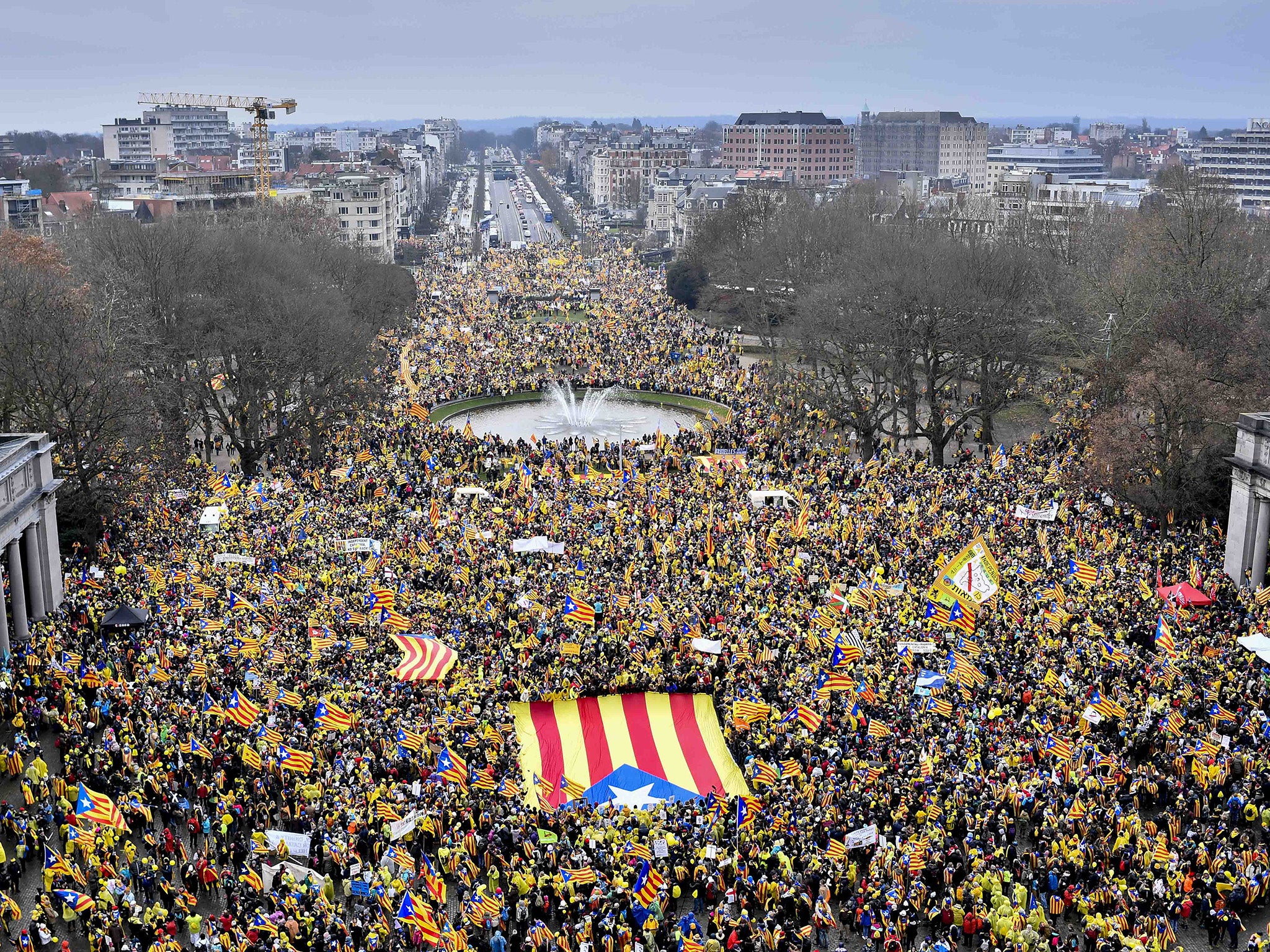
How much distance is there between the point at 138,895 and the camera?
29.1 metres

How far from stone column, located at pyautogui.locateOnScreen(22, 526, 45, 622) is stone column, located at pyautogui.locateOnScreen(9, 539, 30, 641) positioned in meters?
1.23

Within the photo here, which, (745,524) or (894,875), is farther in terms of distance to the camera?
(745,524)

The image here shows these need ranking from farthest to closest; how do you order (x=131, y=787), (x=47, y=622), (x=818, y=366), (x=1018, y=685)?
(x=818, y=366) < (x=47, y=622) < (x=1018, y=685) < (x=131, y=787)

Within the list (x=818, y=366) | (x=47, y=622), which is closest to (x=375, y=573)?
(x=47, y=622)

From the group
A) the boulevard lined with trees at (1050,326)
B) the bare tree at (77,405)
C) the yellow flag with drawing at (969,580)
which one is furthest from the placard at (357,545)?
the boulevard lined with trees at (1050,326)

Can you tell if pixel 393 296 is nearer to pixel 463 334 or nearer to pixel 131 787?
pixel 463 334

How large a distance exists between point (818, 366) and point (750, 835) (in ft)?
225

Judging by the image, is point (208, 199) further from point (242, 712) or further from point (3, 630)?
point (242, 712)

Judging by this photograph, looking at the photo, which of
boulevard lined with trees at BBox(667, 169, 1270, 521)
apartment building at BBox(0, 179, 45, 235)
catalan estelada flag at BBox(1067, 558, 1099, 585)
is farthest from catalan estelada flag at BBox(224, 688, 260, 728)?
apartment building at BBox(0, 179, 45, 235)

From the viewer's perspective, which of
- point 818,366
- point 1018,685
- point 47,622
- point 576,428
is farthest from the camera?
point 818,366

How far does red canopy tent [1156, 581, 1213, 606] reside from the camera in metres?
42.6

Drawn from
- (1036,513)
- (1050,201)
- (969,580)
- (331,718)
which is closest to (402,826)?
(331,718)

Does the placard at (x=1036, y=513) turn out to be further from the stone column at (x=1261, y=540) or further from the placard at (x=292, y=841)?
the placard at (x=292, y=841)

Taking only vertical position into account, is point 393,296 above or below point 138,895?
above
